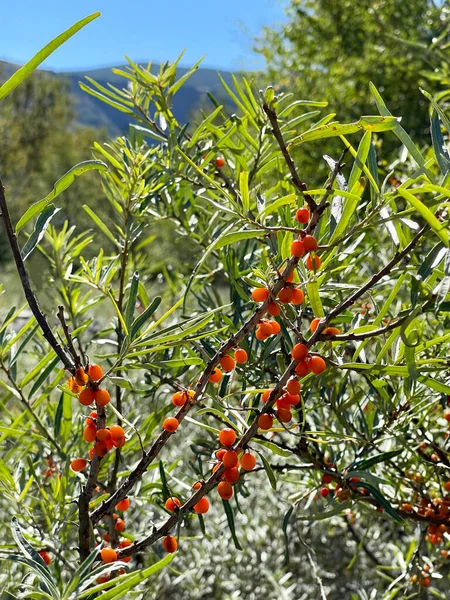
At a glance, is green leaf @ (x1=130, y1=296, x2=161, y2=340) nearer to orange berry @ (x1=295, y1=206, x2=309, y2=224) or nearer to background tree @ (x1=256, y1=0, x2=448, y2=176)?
orange berry @ (x1=295, y1=206, x2=309, y2=224)

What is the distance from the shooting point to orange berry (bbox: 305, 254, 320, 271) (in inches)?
13.4

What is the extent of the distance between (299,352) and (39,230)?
0.17 m

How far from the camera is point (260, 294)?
0.34 m

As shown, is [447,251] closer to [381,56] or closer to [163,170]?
[163,170]

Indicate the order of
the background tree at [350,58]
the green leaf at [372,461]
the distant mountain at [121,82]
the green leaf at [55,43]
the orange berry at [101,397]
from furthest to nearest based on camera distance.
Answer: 1. the background tree at [350,58]
2. the distant mountain at [121,82]
3. the green leaf at [372,461]
4. the orange berry at [101,397]
5. the green leaf at [55,43]

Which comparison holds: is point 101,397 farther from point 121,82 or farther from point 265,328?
point 121,82

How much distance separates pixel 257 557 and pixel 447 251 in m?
1.16

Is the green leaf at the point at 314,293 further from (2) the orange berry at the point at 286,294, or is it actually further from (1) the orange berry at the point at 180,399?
(1) the orange berry at the point at 180,399

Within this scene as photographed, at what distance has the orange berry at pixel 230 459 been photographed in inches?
13.5

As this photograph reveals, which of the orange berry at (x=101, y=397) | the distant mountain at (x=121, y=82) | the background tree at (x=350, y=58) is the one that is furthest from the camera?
the background tree at (x=350, y=58)

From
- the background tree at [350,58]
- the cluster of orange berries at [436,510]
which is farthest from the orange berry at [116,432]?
Answer: the background tree at [350,58]

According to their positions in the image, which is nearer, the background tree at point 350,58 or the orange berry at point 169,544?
the orange berry at point 169,544

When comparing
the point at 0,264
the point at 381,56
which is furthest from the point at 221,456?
the point at 0,264

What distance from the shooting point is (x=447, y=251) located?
29 centimetres
